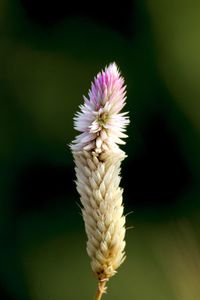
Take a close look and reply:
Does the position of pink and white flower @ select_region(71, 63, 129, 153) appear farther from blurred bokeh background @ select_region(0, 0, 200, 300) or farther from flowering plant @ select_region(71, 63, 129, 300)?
blurred bokeh background @ select_region(0, 0, 200, 300)

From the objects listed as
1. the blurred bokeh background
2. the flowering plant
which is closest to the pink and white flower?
the flowering plant

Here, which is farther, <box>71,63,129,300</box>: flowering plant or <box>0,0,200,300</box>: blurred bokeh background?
<box>0,0,200,300</box>: blurred bokeh background
